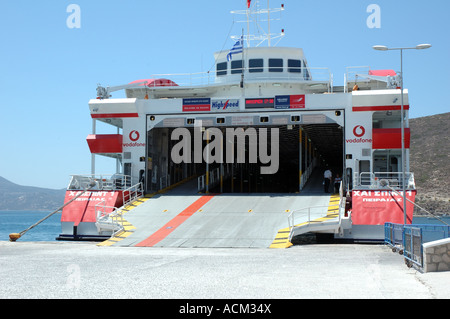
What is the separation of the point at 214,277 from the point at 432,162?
543 ft

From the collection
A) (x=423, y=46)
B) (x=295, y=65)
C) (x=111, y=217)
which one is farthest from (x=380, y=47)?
(x=111, y=217)

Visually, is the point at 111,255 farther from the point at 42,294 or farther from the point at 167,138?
the point at 167,138

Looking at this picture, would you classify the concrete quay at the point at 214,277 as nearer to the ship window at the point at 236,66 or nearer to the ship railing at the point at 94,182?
the ship railing at the point at 94,182

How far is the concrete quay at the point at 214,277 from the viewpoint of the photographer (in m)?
8.45

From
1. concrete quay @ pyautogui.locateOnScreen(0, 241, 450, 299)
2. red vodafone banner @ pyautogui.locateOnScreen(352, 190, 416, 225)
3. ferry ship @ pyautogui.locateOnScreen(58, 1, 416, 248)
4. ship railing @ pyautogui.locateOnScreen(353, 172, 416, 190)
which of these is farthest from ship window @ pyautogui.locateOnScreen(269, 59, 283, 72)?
concrete quay @ pyautogui.locateOnScreen(0, 241, 450, 299)

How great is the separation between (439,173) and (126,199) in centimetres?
15123

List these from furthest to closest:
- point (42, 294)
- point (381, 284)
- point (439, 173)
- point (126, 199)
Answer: point (439, 173)
point (126, 199)
point (381, 284)
point (42, 294)

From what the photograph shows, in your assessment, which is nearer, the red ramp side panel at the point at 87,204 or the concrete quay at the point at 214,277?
→ the concrete quay at the point at 214,277

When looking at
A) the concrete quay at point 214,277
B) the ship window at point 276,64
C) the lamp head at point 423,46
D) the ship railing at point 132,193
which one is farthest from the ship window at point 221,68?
the concrete quay at point 214,277

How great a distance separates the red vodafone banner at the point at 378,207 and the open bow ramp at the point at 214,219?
1.35 metres
